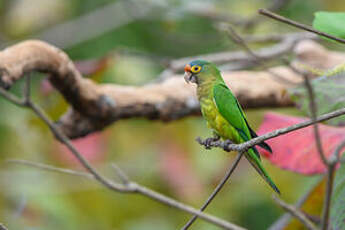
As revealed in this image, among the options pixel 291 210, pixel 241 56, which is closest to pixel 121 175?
pixel 291 210

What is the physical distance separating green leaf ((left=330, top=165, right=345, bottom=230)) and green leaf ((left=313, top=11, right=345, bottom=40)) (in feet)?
0.94

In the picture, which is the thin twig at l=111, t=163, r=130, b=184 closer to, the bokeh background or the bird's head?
the bird's head

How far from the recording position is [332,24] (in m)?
0.91

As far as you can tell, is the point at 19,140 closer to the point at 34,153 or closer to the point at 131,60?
the point at 34,153

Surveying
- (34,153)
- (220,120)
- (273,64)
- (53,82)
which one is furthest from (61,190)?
(220,120)

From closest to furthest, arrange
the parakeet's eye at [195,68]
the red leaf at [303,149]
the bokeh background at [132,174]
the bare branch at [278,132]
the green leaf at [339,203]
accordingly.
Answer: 1. the bare branch at [278,132]
2. the green leaf at [339,203]
3. the parakeet's eye at [195,68]
4. the red leaf at [303,149]
5. the bokeh background at [132,174]

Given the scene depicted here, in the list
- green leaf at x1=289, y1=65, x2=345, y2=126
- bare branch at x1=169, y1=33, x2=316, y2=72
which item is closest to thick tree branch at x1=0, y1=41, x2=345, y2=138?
bare branch at x1=169, y1=33, x2=316, y2=72

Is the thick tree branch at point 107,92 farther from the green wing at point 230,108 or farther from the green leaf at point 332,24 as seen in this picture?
the green leaf at point 332,24

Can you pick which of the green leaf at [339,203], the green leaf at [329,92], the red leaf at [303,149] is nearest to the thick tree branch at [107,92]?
the red leaf at [303,149]

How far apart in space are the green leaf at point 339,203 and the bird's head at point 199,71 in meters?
0.31

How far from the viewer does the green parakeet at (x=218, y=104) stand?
1153 millimetres

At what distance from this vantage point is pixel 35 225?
2451 millimetres

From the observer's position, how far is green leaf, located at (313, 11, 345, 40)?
899 mm

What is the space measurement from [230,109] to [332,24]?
32 centimetres
